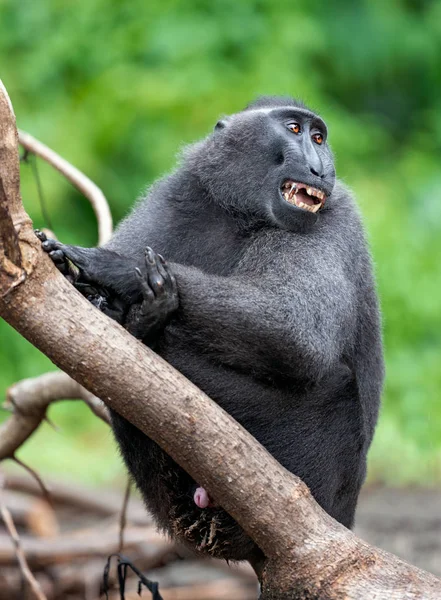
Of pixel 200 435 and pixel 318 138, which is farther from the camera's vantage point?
pixel 318 138

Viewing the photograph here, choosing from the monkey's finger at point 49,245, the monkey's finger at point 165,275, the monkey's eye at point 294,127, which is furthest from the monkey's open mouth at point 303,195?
the monkey's finger at point 49,245

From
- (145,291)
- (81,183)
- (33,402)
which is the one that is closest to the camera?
(145,291)

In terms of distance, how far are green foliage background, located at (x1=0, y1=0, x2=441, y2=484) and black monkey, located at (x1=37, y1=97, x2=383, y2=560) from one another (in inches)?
165

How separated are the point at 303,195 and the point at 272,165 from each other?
23cm

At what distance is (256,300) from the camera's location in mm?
3232

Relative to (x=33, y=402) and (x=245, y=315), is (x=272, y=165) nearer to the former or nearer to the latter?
(x=245, y=315)

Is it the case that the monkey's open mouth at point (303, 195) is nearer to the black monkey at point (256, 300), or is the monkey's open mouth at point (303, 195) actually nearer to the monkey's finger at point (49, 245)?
the black monkey at point (256, 300)

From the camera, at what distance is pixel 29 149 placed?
14.9 feet

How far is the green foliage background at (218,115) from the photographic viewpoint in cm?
859

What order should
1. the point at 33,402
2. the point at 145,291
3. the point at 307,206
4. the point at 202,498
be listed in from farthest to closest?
the point at 33,402 → the point at 307,206 → the point at 202,498 → the point at 145,291

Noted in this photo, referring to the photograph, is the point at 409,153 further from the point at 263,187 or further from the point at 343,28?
the point at 263,187

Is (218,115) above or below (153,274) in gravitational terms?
above

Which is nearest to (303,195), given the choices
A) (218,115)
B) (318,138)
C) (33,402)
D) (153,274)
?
(318,138)

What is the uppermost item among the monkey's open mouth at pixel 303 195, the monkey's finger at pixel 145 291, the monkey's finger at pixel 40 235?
the monkey's open mouth at pixel 303 195
